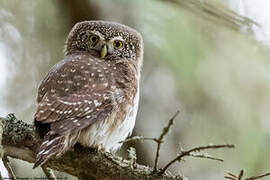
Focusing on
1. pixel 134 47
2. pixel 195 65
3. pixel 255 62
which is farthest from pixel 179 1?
pixel 255 62

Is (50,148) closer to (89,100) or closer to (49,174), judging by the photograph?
(49,174)

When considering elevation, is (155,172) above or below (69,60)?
below

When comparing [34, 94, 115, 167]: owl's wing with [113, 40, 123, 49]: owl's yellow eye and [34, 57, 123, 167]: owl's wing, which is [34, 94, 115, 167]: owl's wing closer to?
[34, 57, 123, 167]: owl's wing

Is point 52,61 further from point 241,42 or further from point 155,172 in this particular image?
point 155,172

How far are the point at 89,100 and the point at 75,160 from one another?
44 centimetres

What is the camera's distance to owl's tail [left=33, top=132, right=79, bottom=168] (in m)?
3.18

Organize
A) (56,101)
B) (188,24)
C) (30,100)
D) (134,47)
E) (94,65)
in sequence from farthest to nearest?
(188,24)
(30,100)
(134,47)
(94,65)
(56,101)

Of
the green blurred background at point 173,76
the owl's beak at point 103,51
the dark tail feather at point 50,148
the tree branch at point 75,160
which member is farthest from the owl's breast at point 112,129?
the green blurred background at point 173,76

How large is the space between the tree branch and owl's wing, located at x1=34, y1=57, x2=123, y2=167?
10cm

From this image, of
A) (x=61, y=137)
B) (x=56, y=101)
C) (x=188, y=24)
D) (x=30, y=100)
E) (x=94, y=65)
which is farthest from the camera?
(x=188, y=24)

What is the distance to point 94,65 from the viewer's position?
14.0ft

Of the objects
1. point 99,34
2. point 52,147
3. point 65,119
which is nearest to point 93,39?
point 99,34

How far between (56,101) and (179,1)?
145 cm

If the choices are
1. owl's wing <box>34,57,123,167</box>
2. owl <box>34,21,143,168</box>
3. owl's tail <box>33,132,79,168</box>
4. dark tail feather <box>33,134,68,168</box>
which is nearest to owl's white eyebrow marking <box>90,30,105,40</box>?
owl <box>34,21,143,168</box>
